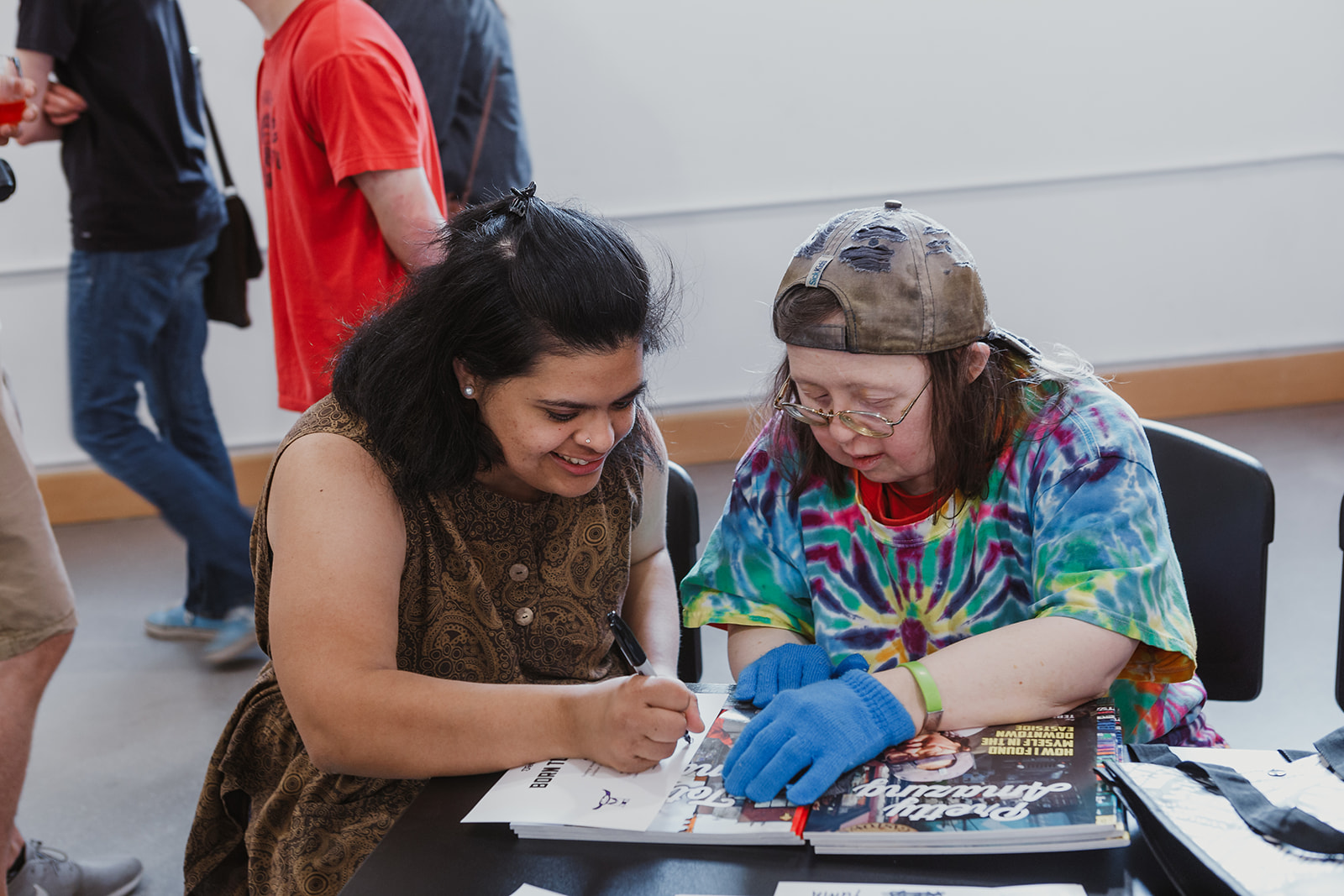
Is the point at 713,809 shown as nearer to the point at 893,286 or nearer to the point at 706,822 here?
the point at 706,822

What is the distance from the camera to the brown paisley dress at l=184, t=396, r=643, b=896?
1.13 metres

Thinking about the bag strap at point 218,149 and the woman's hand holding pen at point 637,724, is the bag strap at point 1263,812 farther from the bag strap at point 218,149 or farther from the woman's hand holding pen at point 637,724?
the bag strap at point 218,149

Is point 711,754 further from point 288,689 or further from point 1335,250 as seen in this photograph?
point 1335,250

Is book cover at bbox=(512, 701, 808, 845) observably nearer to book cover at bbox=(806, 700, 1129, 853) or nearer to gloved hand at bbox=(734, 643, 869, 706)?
book cover at bbox=(806, 700, 1129, 853)

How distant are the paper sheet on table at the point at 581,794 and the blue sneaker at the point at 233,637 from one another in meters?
2.06

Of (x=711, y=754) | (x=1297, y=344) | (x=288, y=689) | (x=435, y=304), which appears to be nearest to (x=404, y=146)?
(x=435, y=304)

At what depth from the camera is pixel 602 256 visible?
1.15 m

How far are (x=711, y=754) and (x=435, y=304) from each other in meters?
0.54

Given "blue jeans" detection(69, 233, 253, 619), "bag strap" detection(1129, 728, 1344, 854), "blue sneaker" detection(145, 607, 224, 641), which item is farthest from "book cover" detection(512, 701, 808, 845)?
"blue sneaker" detection(145, 607, 224, 641)

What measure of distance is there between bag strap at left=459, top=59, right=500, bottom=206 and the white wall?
1.33 meters

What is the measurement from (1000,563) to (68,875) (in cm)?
164

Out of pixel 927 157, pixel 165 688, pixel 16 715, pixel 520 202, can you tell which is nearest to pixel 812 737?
pixel 520 202

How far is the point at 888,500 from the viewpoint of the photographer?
1.30 metres

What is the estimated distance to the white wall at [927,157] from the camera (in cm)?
379
